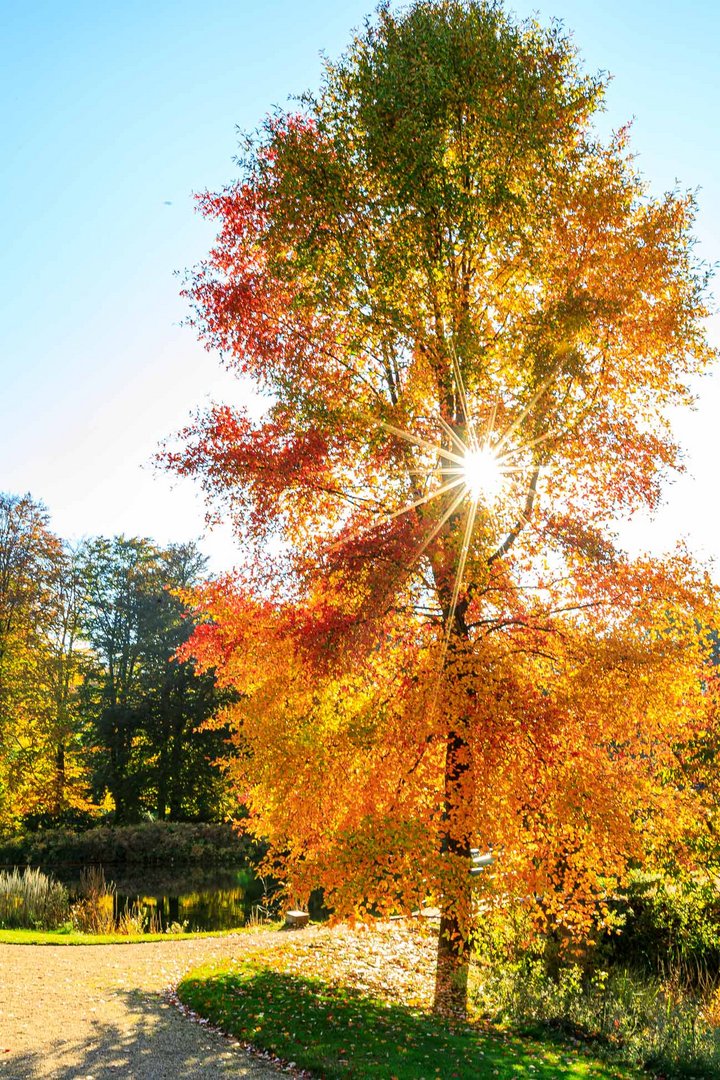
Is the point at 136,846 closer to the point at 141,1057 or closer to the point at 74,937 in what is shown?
the point at 74,937

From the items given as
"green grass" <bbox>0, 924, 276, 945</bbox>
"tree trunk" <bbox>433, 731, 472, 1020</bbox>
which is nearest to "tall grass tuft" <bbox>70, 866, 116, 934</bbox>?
"green grass" <bbox>0, 924, 276, 945</bbox>

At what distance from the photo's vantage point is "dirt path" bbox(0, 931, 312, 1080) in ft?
22.4

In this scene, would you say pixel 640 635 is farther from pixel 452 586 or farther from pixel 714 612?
pixel 452 586

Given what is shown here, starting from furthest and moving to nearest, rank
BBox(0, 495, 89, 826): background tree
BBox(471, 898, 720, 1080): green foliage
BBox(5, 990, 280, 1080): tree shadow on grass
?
BBox(0, 495, 89, 826): background tree → BBox(471, 898, 720, 1080): green foliage → BBox(5, 990, 280, 1080): tree shadow on grass

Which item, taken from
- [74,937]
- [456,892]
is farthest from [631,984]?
[74,937]

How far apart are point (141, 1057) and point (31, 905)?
11.2m

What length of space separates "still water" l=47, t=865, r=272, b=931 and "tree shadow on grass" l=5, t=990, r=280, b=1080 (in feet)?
29.2

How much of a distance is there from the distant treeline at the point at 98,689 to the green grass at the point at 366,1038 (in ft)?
55.5

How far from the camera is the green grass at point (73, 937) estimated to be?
45.2 ft

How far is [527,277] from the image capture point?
9.06 metres

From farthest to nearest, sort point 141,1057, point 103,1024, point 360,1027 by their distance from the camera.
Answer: point 103,1024, point 360,1027, point 141,1057

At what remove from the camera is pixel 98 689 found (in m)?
34.7

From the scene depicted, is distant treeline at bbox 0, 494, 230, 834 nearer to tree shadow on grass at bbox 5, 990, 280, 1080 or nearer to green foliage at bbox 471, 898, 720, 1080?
green foliage at bbox 471, 898, 720, 1080

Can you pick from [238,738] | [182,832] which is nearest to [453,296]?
[238,738]
